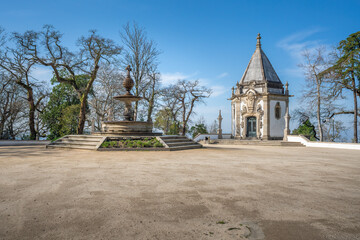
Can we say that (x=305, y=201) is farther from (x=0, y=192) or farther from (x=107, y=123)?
(x=107, y=123)

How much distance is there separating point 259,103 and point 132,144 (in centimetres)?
2151

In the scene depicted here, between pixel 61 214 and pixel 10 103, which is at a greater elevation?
Result: pixel 10 103

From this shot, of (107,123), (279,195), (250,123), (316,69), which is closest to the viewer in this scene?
(279,195)

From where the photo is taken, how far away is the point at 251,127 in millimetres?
28391

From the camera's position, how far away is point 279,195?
349 centimetres

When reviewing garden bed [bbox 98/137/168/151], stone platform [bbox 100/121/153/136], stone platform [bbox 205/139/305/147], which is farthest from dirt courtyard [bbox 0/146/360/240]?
stone platform [bbox 205/139/305/147]

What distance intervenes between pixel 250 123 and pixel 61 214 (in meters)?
28.2

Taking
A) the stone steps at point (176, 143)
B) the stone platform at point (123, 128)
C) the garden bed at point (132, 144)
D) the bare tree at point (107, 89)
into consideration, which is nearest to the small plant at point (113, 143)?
the garden bed at point (132, 144)

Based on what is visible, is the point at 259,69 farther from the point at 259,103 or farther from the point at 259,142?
the point at 259,142

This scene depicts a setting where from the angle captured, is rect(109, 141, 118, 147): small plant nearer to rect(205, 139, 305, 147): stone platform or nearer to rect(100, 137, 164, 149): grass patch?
rect(100, 137, 164, 149): grass patch

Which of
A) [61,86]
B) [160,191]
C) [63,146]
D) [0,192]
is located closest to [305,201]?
[160,191]

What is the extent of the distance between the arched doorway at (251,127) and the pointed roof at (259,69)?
5.44 meters

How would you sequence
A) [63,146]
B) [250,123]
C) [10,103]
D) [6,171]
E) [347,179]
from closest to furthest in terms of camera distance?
[347,179], [6,171], [63,146], [10,103], [250,123]

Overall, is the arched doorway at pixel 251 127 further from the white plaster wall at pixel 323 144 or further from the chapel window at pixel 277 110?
Result: the white plaster wall at pixel 323 144
